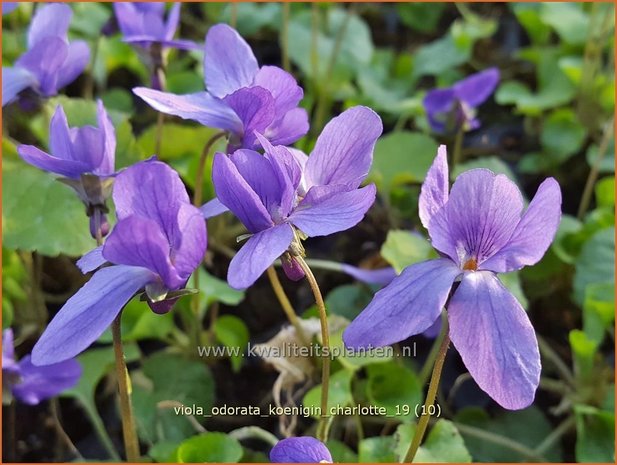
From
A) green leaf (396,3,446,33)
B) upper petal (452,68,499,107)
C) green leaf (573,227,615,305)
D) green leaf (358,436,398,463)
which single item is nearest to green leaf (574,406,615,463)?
green leaf (573,227,615,305)

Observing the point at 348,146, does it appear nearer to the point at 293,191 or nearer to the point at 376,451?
the point at 293,191

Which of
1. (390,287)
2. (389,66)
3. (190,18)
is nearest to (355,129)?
(390,287)

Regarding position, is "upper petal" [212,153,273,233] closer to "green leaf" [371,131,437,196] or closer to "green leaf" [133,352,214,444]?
"green leaf" [133,352,214,444]

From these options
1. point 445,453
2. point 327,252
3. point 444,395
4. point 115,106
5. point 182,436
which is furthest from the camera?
point 115,106

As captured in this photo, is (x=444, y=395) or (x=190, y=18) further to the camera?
(x=190, y=18)

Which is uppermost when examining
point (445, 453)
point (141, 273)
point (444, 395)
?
point (141, 273)

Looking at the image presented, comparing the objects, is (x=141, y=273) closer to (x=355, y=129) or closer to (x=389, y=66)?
(x=355, y=129)

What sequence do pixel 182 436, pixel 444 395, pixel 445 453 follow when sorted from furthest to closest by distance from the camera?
pixel 444 395 → pixel 182 436 → pixel 445 453

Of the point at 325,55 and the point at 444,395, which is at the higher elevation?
the point at 325,55
